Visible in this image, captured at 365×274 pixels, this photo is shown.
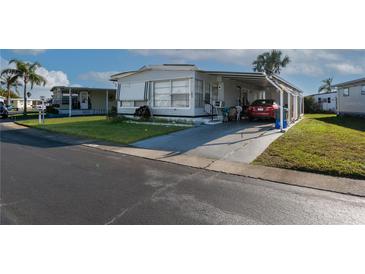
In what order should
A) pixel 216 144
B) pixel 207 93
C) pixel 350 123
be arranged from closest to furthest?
1. pixel 216 144
2. pixel 207 93
3. pixel 350 123

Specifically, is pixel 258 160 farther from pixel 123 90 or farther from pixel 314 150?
pixel 123 90

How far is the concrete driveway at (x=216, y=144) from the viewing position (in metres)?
7.89

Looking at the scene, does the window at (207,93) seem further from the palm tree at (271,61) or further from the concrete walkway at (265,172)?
the palm tree at (271,61)

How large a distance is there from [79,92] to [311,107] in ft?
92.0

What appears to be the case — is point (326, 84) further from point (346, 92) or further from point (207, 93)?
point (207, 93)

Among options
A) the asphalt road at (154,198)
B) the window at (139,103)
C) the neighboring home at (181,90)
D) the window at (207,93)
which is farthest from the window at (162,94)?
the asphalt road at (154,198)

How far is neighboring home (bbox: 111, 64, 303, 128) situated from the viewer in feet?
49.4

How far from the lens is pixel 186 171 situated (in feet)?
21.1

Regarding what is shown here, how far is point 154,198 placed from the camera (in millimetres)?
4625

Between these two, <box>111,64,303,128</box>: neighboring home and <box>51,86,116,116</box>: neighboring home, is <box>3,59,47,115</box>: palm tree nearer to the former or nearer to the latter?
<box>51,86,116,116</box>: neighboring home

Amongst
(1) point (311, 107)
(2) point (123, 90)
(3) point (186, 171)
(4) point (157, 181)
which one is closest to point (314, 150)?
(3) point (186, 171)

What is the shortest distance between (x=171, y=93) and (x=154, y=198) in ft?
39.0

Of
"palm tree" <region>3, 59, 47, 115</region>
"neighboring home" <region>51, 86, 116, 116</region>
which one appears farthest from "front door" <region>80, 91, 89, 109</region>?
"palm tree" <region>3, 59, 47, 115</region>

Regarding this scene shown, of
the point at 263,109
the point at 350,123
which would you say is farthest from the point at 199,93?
the point at 350,123
